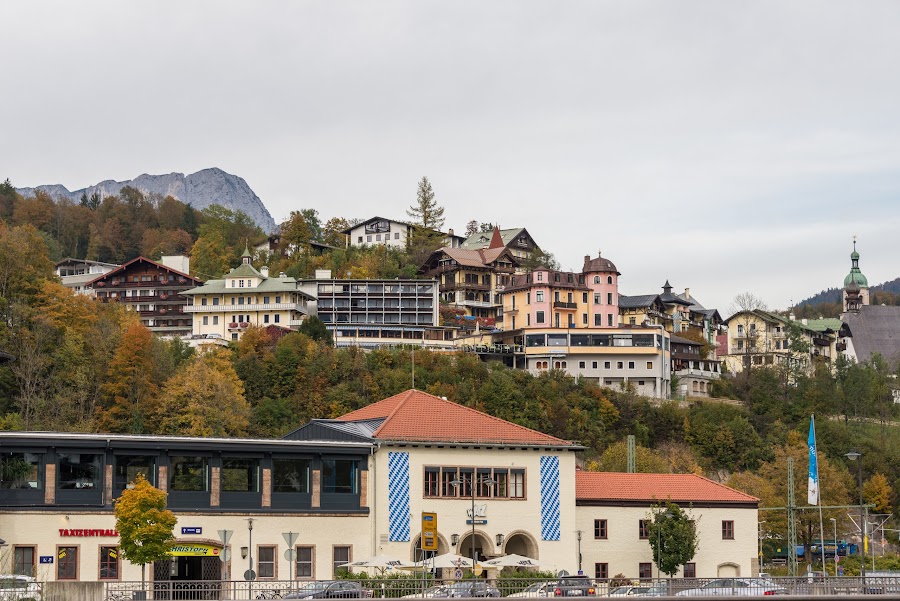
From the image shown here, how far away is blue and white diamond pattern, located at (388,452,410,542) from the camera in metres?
60.3

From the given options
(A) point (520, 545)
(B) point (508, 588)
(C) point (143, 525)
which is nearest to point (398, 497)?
(A) point (520, 545)

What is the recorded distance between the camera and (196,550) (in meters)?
56.6

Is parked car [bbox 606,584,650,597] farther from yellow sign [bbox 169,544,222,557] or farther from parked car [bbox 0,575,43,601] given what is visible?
yellow sign [bbox 169,544,222,557]

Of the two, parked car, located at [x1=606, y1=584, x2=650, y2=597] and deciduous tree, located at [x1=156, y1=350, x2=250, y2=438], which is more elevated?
deciduous tree, located at [x1=156, y1=350, x2=250, y2=438]

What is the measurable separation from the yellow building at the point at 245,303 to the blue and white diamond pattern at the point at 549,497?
234 ft

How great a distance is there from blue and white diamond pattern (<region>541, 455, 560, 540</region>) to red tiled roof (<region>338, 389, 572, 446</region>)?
97 cm

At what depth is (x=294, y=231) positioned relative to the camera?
533 feet

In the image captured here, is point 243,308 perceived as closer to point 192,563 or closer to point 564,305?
point 564,305

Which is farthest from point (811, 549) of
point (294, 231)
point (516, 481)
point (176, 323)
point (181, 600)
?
point (294, 231)

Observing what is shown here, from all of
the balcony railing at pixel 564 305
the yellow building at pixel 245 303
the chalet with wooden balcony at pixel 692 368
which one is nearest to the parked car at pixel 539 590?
the chalet with wooden balcony at pixel 692 368

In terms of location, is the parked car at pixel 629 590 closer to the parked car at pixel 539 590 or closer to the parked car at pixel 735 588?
the parked car at pixel 735 588

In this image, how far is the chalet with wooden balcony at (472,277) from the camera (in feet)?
486

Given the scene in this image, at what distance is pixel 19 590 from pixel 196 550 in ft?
57.6

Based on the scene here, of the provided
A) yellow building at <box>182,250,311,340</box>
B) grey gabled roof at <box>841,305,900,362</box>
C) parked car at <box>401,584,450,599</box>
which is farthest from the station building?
grey gabled roof at <box>841,305,900,362</box>
